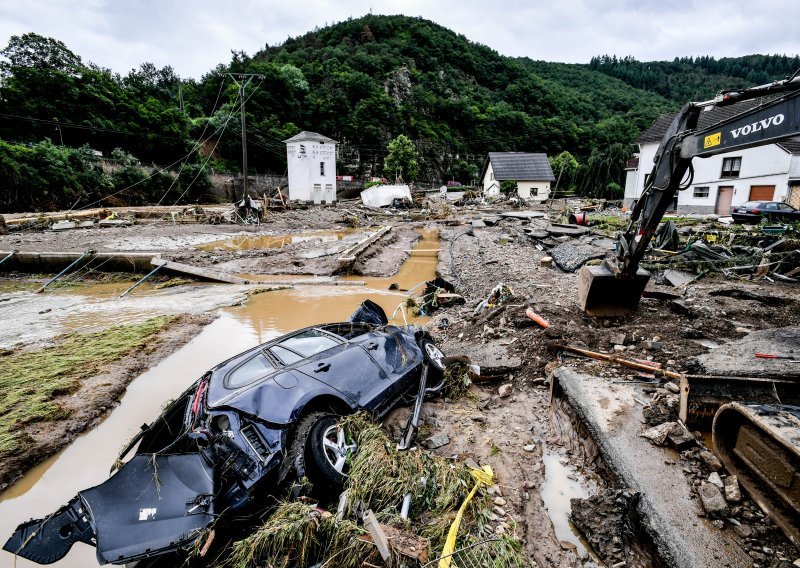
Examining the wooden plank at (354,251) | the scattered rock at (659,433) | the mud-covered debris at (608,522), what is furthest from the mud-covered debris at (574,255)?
the mud-covered debris at (608,522)

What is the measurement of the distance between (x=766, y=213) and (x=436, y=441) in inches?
914

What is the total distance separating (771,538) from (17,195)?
1486 inches

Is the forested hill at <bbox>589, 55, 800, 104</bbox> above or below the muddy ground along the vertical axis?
above

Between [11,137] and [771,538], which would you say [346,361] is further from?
[11,137]

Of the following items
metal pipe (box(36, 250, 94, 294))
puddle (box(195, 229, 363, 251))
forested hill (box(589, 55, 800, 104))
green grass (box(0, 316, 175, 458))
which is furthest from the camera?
forested hill (box(589, 55, 800, 104))

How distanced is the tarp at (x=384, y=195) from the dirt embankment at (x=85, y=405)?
108 ft

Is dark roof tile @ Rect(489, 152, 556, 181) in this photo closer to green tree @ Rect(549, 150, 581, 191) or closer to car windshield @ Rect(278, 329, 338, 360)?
green tree @ Rect(549, 150, 581, 191)

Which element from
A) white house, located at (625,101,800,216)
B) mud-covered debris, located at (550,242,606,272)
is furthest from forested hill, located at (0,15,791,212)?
mud-covered debris, located at (550,242,606,272)

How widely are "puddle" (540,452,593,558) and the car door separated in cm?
196

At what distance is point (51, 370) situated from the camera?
22.2 feet

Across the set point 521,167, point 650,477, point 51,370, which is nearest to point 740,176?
point 521,167

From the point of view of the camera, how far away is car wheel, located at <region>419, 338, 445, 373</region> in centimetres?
567

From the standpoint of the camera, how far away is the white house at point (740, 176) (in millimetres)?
24281

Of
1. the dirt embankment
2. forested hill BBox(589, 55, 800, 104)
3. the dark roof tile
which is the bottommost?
the dirt embankment
